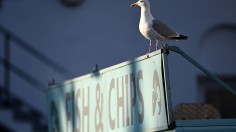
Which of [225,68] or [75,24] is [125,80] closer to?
[75,24]

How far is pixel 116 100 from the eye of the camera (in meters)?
Answer: 5.00

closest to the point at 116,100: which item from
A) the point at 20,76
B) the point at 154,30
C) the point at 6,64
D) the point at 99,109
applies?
the point at 99,109

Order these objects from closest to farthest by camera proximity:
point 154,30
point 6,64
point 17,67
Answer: point 154,30, point 6,64, point 17,67

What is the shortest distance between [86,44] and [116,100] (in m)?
11.2

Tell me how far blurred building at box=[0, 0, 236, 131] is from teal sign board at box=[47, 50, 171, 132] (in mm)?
9200

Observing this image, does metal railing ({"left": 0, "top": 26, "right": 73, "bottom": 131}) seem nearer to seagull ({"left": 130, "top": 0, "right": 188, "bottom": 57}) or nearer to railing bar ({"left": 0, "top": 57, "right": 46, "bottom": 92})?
railing bar ({"left": 0, "top": 57, "right": 46, "bottom": 92})

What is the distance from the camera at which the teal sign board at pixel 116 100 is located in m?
4.55

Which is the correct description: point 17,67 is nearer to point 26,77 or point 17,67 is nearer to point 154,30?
point 26,77

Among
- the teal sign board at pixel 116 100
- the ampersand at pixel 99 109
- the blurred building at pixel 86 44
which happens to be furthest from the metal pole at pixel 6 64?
the ampersand at pixel 99 109

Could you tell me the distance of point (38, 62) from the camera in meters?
15.9

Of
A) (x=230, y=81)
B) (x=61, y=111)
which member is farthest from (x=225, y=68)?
(x=61, y=111)

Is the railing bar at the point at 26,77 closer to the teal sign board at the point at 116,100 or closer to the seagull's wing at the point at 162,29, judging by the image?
the teal sign board at the point at 116,100

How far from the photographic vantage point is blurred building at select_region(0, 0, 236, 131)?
15578 mm

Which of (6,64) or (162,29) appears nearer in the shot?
(162,29)
